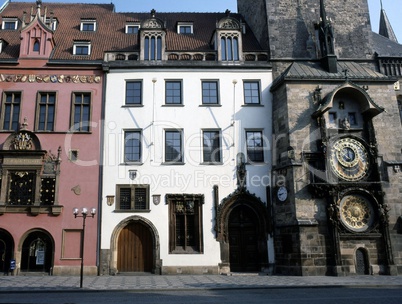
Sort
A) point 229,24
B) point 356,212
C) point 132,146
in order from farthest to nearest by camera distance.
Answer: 1. point 229,24
2. point 132,146
3. point 356,212

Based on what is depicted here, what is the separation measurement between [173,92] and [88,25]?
10.0 meters

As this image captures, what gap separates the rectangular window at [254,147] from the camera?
24703 mm

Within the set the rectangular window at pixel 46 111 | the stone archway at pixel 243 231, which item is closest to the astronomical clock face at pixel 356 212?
the stone archway at pixel 243 231

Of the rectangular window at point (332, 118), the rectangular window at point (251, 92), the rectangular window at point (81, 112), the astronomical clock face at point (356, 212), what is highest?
the rectangular window at point (251, 92)

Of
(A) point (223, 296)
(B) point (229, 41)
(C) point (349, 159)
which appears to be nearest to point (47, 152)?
(B) point (229, 41)

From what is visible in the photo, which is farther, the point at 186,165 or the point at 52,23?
the point at 52,23

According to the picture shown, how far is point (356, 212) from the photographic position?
2214 centimetres

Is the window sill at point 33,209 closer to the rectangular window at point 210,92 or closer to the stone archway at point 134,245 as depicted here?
the stone archway at point 134,245

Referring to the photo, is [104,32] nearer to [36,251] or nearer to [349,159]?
[36,251]

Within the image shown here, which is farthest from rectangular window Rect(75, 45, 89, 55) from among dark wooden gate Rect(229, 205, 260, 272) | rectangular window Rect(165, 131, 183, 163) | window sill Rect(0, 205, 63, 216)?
dark wooden gate Rect(229, 205, 260, 272)

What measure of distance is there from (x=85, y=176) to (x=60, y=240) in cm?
397

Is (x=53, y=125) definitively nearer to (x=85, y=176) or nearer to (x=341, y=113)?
(x=85, y=176)

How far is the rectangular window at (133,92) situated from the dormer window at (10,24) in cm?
1138

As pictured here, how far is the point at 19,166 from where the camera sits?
76.5 feet
